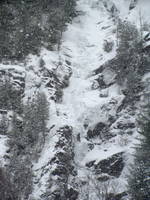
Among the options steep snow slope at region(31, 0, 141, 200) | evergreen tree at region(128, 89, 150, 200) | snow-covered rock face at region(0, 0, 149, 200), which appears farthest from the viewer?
steep snow slope at region(31, 0, 141, 200)

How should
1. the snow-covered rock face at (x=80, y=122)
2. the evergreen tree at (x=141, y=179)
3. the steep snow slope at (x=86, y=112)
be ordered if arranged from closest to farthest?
the evergreen tree at (x=141, y=179) < the snow-covered rock face at (x=80, y=122) < the steep snow slope at (x=86, y=112)

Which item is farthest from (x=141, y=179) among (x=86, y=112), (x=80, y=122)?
(x=86, y=112)

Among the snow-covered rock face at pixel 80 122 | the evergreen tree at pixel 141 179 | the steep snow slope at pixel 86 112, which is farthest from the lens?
the steep snow slope at pixel 86 112

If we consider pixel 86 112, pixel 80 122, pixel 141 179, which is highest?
pixel 86 112

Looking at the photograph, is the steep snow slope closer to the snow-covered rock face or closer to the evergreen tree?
the snow-covered rock face

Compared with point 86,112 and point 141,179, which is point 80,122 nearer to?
point 86,112

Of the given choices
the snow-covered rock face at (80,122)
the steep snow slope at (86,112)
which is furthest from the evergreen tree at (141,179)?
the steep snow slope at (86,112)

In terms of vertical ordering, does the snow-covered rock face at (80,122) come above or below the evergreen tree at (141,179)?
above

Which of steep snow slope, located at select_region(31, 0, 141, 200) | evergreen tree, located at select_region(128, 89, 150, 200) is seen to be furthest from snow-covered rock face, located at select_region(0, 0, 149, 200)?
evergreen tree, located at select_region(128, 89, 150, 200)

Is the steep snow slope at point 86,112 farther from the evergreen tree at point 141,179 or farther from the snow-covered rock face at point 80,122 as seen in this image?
the evergreen tree at point 141,179

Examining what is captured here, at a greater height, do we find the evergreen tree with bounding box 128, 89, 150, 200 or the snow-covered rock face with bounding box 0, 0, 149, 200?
the snow-covered rock face with bounding box 0, 0, 149, 200
